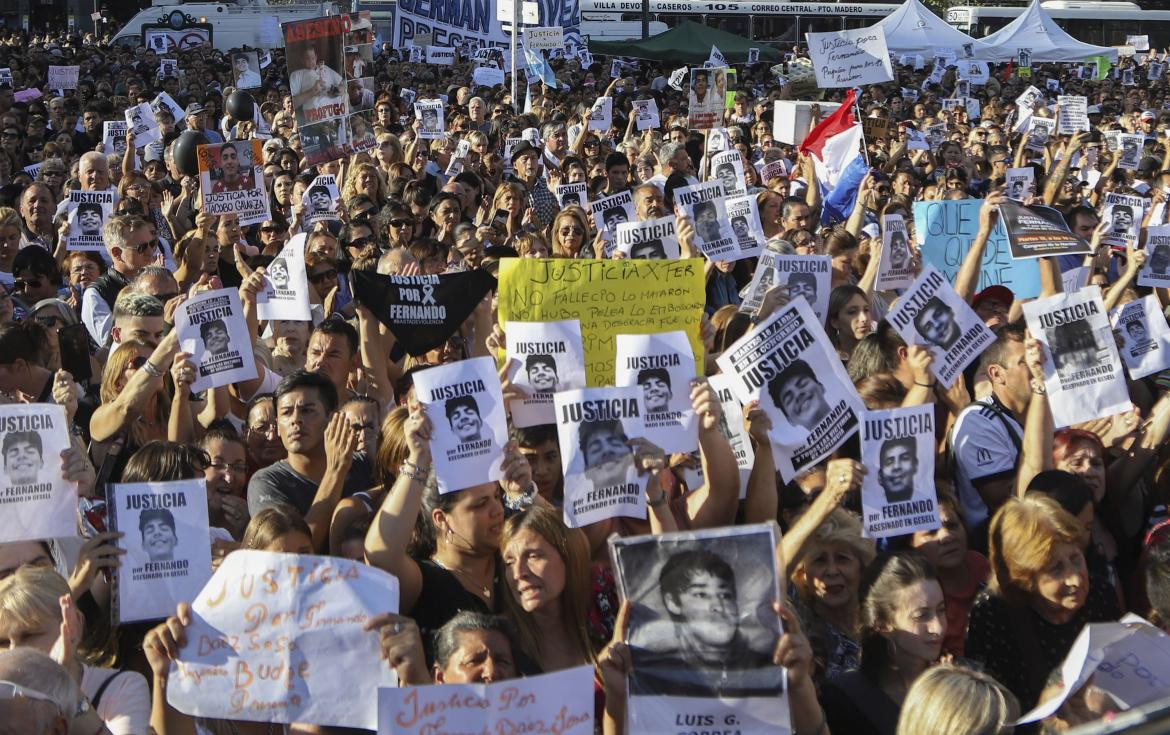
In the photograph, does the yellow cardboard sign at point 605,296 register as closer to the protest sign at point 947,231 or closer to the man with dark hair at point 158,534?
the man with dark hair at point 158,534

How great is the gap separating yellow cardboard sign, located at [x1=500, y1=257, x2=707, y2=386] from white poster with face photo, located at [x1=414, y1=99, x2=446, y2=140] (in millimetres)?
9739

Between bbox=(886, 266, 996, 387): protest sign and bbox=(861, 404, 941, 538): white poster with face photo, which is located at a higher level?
bbox=(886, 266, 996, 387): protest sign

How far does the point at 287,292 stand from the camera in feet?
22.9

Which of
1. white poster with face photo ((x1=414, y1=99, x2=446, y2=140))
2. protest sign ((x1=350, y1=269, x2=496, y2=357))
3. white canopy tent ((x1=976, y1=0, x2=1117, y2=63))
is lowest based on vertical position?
protest sign ((x1=350, y1=269, x2=496, y2=357))

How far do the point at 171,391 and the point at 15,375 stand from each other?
0.62 meters

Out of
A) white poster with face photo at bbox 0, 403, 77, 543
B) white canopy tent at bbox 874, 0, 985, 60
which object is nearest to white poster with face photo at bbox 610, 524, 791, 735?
white poster with face photo at bbox 0, 403, 77, 543

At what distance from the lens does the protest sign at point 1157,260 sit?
8.31 meters

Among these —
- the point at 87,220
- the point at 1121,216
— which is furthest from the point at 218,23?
the point at 1121,216

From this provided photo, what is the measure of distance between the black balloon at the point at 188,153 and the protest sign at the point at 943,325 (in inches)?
312

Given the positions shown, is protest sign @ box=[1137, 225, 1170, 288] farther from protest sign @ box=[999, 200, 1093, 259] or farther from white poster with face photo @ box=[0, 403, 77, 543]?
white poster with face photo @ box=[0, 403, 77, 543]

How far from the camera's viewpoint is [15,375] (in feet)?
18.9

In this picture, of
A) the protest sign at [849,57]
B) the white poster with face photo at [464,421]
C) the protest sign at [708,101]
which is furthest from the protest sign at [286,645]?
the protest sign at [849,57]

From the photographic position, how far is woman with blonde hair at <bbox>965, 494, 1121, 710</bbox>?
13.4 ft

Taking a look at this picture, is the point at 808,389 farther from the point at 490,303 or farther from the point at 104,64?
the point at 104,64
